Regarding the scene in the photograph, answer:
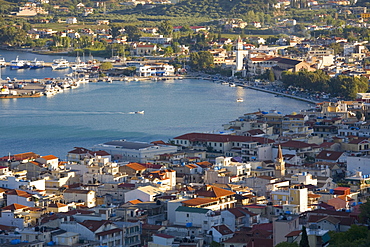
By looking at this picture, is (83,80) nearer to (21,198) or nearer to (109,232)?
(21,198)

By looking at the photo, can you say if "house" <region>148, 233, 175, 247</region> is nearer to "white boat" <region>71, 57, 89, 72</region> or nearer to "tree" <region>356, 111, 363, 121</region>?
"tree" <region>356, 111, 363, 121</region>

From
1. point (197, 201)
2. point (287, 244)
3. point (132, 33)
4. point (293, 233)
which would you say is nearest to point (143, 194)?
point (197, 201)

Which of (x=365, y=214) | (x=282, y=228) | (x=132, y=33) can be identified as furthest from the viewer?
(x=132, y=33)

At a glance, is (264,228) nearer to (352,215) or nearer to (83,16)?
(352,215)

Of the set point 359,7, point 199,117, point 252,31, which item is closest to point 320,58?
point 199,117

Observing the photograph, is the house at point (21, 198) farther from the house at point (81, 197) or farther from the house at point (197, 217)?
the house at point (197, 217)

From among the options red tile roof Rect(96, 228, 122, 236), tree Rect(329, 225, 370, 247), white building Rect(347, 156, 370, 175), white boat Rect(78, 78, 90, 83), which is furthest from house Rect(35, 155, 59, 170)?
white boat Rect(78, 78, 90, 83)
